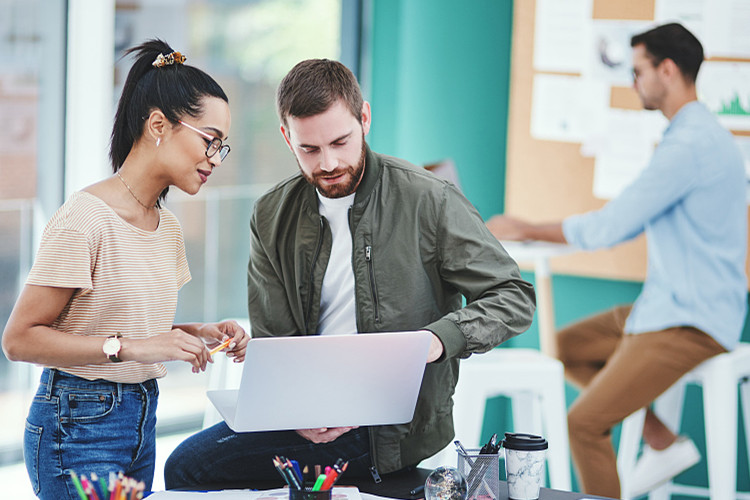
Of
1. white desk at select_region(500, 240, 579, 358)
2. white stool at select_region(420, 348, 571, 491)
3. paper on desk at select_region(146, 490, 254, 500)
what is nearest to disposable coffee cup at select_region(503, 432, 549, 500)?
paper on desk at select_region(146, 490, 254, 500)

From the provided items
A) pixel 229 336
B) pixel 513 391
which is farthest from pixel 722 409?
pixel 229 336

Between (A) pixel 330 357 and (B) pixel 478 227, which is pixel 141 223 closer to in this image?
(A) pixel 330 357

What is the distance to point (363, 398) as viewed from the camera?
1.54 meters

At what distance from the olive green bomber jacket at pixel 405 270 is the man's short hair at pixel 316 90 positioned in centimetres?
16

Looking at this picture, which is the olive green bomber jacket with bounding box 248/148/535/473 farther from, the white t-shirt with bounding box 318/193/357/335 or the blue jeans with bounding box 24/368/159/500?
the blue jeans with bounding box 24/368/159/500

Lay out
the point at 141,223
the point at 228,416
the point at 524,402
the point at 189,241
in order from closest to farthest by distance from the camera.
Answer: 1. the point at 228,416
2. the point at 141,223
3. the point at 524,402
4. the point at 189,241

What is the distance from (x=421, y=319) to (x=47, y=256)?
0.74 m

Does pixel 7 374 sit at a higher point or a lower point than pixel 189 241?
lower

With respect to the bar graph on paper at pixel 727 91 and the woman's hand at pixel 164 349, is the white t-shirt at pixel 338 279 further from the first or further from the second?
the bar graph on paper at pixel 727 91

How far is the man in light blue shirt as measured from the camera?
2896 mm

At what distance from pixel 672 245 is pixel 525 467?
1664mm

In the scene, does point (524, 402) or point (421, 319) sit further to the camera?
point (524, 402)

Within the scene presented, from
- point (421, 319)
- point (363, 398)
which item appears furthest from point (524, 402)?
point (363, 398)

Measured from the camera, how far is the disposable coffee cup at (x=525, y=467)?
5.04 feet
